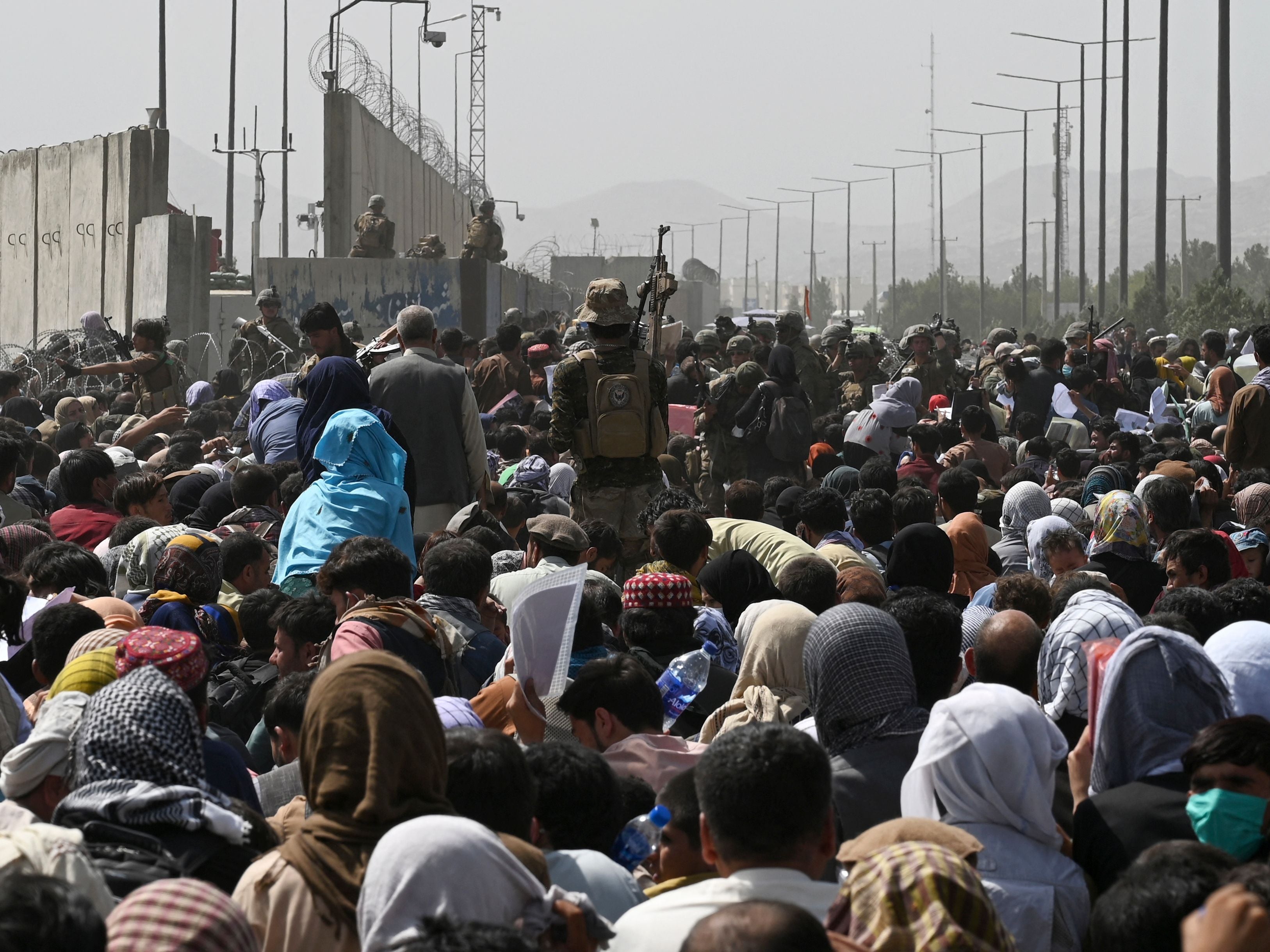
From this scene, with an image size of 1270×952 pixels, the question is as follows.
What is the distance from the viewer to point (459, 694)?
4809 millimetres

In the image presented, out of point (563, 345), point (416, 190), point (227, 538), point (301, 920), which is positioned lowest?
point (301, 920)

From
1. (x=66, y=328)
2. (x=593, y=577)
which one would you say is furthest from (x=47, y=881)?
(x=66, y=328)

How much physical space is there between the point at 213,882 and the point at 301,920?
26cm

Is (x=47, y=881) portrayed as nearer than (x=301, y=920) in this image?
Yes

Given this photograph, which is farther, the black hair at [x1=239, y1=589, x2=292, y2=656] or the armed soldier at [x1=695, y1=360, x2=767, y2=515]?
the armed soldier at [x1=695, y1=360, x2=767, y2=515]

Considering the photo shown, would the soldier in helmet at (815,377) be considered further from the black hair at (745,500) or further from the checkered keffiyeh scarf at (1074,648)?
the checkered keffiyeh scarf at (1074,648)

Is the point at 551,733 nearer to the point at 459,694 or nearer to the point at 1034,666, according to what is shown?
the point at 459,694

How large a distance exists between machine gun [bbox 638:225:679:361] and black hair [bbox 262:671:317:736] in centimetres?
521

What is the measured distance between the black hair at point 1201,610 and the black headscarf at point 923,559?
127 centimetres

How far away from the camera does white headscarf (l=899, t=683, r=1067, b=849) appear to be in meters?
3.28

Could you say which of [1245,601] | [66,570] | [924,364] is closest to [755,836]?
[1245,601]

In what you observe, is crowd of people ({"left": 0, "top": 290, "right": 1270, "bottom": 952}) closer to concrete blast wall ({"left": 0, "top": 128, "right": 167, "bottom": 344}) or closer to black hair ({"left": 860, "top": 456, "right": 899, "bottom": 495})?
black hair ({"left": 860, "top": 456, "right": 899, "bottom": 495})

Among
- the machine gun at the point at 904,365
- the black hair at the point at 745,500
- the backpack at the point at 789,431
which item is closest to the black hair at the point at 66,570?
the black hair at the point at 745,500

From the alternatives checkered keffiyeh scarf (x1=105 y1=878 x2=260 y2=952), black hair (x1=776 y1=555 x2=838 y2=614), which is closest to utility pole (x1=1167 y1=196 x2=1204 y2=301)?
black hair (x1=776 y1=555 x2=838 y2=614)
